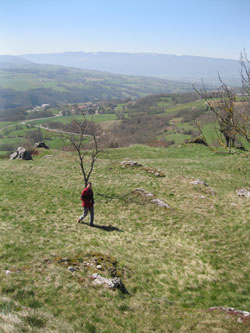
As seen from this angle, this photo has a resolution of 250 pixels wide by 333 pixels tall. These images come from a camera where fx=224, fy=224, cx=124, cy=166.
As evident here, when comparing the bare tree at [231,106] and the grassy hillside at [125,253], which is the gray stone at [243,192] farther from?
the bare tree at [231,106]

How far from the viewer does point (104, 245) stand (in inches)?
586

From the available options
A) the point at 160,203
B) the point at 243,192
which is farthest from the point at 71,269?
the point at 243,192

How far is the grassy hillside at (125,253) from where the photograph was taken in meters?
8.55

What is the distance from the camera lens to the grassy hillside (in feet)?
28.0

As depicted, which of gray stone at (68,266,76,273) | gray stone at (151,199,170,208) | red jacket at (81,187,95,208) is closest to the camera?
gray stone at (68,266,76,273)

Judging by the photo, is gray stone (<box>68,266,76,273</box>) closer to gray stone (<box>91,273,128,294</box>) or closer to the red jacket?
gray stone (<box>91,273,128,294</box>)

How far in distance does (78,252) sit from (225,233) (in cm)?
1214

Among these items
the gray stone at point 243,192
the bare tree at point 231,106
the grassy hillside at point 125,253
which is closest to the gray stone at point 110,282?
the grassy hillside at point 125,253

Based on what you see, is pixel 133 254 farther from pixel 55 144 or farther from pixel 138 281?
pixel 55 144

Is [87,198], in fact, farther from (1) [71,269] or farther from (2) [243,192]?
(2) [243,192]

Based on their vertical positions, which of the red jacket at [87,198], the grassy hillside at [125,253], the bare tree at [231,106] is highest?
the bare tree at [231,106]

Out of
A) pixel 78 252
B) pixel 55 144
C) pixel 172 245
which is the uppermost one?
pixel 78 252

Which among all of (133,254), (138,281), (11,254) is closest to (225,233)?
(133,254)

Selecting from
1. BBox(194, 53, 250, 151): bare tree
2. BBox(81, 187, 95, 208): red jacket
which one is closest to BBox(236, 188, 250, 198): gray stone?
BBox(194, 53, 250, 151): bare tree
